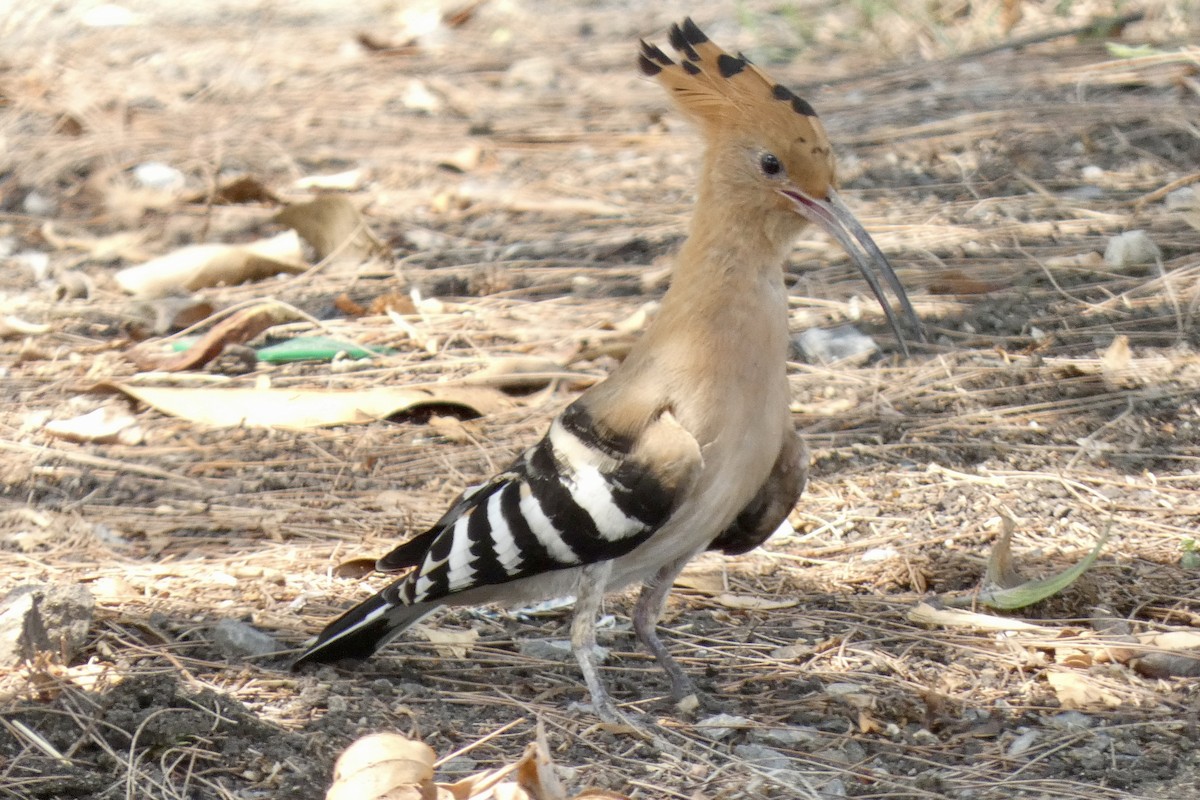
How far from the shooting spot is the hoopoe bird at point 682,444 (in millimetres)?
2617

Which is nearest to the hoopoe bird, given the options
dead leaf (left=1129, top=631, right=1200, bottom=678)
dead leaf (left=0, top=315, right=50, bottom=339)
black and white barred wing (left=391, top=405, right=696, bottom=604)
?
black and white barred wing (left=391, top=405, right=696, bottom=604)

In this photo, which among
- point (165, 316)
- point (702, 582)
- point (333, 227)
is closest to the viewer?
point (702, 582)

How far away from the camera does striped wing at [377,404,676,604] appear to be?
102 inches

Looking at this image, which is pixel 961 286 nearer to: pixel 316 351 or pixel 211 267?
pixel 316 351

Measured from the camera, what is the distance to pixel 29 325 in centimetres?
457

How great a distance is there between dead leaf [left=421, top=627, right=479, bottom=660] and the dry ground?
36 millimetres

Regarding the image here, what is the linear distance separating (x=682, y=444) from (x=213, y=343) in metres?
2.11

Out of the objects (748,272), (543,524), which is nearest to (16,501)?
(543,524)

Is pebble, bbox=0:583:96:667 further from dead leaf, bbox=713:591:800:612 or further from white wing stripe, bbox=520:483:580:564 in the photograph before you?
dead leaf, bbox=713:591:800:612

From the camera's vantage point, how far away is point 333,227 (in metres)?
5.14

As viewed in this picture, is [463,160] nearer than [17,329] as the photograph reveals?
No

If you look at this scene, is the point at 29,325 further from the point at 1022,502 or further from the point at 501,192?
the point at 1022,502

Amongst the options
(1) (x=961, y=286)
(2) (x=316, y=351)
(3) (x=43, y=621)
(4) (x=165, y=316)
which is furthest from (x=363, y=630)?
(1) (x=961, y=286)

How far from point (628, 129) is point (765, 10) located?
182 centimetres
